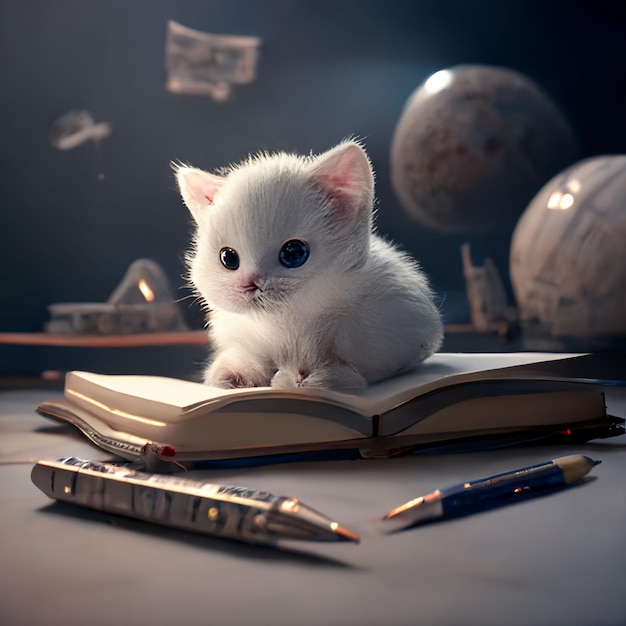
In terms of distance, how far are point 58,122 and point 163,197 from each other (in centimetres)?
21

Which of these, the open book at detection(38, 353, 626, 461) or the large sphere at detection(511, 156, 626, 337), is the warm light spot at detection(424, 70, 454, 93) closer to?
the large sphere at detection(511, 156, 626, 337)

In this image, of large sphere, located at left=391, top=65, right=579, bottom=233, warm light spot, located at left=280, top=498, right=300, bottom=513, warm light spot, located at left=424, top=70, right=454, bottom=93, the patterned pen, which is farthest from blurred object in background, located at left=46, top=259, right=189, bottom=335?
warm light spot, located at left=280, top=498, right=300, bottom=513

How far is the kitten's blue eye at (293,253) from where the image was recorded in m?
0.56

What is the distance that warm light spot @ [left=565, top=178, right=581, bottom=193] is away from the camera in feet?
3.24

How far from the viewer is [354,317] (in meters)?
0.60

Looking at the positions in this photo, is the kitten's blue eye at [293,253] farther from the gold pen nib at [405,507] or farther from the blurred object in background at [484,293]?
the blurred object in background at [484,293]

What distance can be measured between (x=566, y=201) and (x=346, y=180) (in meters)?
0.51

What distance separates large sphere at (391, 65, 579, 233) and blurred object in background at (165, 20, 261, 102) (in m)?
0.25

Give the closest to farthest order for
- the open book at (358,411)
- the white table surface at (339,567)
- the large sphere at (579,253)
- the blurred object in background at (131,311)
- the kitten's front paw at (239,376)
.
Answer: the white table surface at (339,567), the open book at (358,411), the kitten's front paw at (239,376), the large sphere at (579,253), the blurred object in background at (131,311)

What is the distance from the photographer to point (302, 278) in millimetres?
564

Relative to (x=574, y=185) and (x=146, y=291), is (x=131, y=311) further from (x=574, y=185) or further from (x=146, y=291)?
(x=574, y=185)

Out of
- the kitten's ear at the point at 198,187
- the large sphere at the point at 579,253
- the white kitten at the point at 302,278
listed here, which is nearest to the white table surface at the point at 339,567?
the white kitten at the point at 302,278

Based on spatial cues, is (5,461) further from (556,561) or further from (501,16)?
(501,16)

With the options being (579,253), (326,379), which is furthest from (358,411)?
(579,253)
